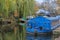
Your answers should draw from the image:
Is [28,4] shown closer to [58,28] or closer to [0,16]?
[0,16]

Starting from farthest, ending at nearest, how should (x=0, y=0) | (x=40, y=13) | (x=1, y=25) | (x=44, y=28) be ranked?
(x=40, y=13)
(x=44, y=28)
(x=1, y=25)
(x=0, y=0)

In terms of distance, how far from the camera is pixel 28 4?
5.54m

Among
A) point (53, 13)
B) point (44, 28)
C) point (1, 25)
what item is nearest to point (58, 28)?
point (44, 28)

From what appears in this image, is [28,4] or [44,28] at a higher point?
[28,4]

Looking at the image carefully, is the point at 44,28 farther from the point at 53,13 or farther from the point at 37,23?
the point at 53,13

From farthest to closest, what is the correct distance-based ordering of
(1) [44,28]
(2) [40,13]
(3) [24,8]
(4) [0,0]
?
(2) [40,13] < (1) [44,28] < (3) [24,8] < (4) [0,0]

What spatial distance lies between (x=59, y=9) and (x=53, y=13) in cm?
60

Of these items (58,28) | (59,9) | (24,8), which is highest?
(24,8)

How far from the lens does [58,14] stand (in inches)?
462

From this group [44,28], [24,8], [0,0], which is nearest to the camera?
[0,0]

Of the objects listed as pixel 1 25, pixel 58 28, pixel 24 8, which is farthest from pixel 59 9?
pixel 24 8

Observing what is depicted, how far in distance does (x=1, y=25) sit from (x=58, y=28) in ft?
15.2

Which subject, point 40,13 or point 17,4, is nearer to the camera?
point 17,4

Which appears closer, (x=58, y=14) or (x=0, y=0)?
(x=0, y=0)
